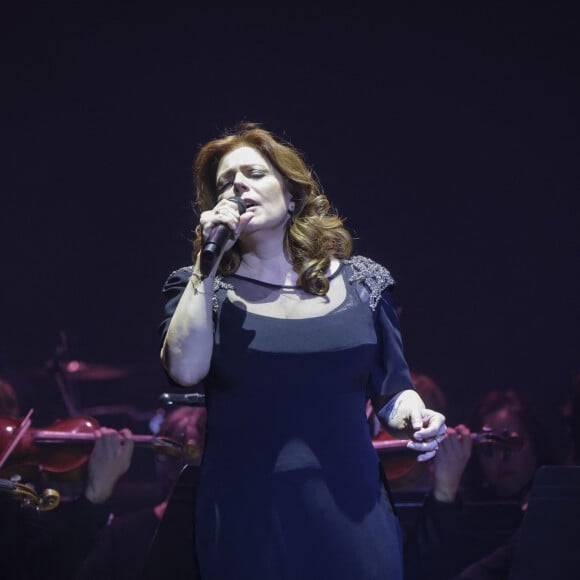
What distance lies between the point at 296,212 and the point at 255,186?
177mm

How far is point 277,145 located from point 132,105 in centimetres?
233

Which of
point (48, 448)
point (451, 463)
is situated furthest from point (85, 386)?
point (451, 463)

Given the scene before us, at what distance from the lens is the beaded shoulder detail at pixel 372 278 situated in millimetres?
1663

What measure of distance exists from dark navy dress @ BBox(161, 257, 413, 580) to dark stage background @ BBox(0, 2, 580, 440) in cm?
240

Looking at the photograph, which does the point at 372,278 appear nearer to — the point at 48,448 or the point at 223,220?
the point at 223,220

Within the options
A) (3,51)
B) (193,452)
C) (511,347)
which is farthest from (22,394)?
(511,347)

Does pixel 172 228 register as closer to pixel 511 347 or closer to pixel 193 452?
pixel 193 452

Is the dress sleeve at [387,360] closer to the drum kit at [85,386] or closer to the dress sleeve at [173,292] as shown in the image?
the dress sleeve at [173,292]

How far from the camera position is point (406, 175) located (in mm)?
4012

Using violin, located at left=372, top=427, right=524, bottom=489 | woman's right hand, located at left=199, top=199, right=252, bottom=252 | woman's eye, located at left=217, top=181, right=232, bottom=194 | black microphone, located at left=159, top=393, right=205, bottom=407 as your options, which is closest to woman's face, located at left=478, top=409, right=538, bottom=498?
violin, located at left=372, top=427, right=524, bottom=489

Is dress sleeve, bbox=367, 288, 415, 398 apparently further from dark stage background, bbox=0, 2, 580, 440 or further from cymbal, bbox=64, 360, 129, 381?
cymbal, bbox=64, 360, 129, 381

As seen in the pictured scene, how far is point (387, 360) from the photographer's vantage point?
64.5 inches

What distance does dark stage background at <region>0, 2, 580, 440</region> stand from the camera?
382cm

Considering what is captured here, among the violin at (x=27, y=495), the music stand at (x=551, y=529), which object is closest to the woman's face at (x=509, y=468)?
the music stand at (x=551, y=529)
